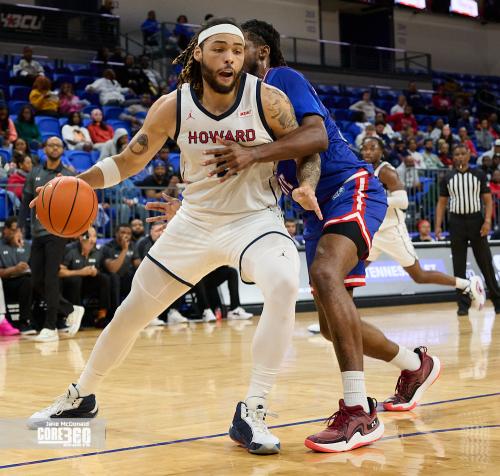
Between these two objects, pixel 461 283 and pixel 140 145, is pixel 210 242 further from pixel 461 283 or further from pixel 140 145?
pixel 461 283

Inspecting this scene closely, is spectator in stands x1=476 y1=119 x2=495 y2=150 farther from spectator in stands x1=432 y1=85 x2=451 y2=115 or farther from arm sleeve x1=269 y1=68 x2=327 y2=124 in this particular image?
arm sleeve x1=269 y1=68 x2=327 y2=124

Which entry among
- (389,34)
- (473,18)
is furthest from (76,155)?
(473,18)

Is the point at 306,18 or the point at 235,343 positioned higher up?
the point at 306,18

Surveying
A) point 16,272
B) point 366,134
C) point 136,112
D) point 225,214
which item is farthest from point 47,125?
point 225,214

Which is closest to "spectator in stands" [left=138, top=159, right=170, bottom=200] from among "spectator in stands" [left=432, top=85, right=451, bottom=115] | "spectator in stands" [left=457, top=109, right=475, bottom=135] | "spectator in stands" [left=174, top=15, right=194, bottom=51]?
"spectator in stands" [left=174, top=15, right=194, bottom=51]

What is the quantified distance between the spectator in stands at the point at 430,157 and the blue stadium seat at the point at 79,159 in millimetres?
8180

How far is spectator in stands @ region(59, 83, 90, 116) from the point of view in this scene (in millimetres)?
17109

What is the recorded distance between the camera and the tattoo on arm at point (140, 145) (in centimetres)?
449

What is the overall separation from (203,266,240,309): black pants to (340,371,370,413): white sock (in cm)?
882

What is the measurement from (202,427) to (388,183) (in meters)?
5.94

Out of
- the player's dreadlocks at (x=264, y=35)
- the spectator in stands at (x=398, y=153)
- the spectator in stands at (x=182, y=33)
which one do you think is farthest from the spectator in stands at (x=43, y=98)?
the player's dreadlocks at (x=264, y=35)

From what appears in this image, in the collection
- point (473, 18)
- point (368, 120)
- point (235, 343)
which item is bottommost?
point (235, 343)

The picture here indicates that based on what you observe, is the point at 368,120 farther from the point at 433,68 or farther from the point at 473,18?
the point at 473,18

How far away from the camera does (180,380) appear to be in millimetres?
6441
